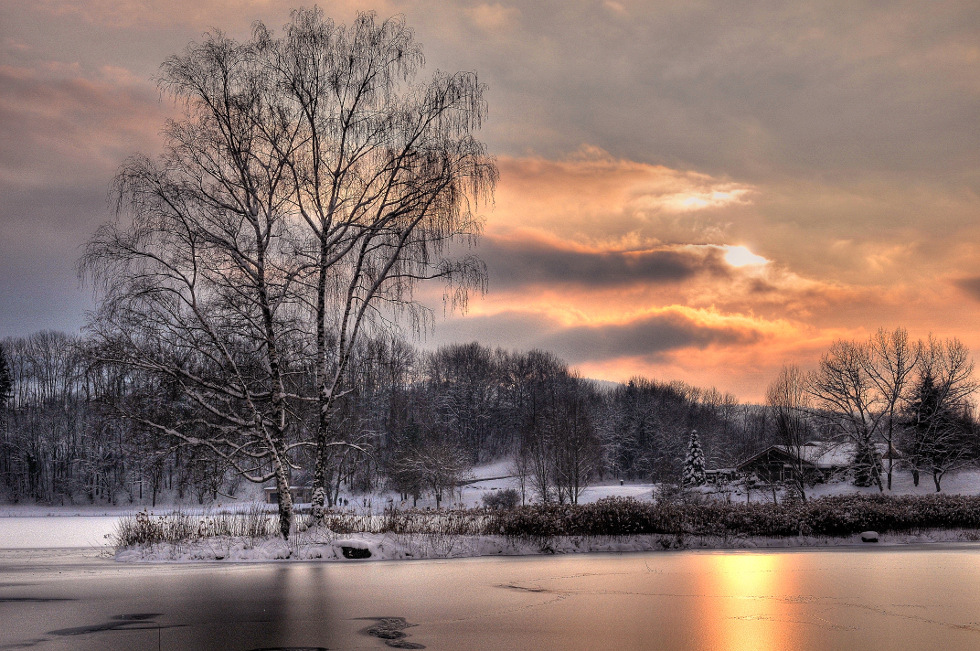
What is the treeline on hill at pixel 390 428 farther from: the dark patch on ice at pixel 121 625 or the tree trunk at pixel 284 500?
the dark patch on ice at pixel 121 625

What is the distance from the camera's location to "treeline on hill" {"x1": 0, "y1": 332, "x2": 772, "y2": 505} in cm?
2162

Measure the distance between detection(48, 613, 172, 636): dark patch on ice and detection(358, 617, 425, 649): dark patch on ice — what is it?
2909 mm

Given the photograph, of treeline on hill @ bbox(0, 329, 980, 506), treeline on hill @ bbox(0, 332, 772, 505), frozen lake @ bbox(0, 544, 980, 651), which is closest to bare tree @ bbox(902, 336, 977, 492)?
treeline on hill @ bbox(0, 329, 980, 506)

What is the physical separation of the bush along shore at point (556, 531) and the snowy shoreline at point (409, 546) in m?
0.03

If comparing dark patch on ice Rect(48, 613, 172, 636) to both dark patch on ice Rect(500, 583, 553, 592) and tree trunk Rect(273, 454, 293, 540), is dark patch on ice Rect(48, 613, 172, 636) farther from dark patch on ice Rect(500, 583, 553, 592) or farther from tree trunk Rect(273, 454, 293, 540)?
tree trunk Rect(273, 454, 293, 540)

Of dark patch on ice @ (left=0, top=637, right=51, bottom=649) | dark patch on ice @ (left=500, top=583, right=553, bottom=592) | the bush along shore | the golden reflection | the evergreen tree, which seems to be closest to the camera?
dark patch on ice @ (left=0, top=637, right=51, bottom=649)

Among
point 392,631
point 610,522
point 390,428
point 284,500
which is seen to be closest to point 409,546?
point 284,500

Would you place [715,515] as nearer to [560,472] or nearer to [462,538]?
[462,538]

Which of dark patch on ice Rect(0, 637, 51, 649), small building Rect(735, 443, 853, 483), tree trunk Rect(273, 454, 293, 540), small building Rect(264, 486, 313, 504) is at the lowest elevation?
small building Rect(264, 486, 313, 504)

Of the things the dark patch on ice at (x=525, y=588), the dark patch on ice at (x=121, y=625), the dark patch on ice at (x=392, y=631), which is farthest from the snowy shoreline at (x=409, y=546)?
the dark patch on ice at (x=392, y=631)

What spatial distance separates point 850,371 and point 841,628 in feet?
169

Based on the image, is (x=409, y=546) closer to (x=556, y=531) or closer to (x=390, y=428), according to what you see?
(x=556, y=531)

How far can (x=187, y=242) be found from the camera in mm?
20906

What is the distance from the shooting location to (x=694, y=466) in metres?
83.1
